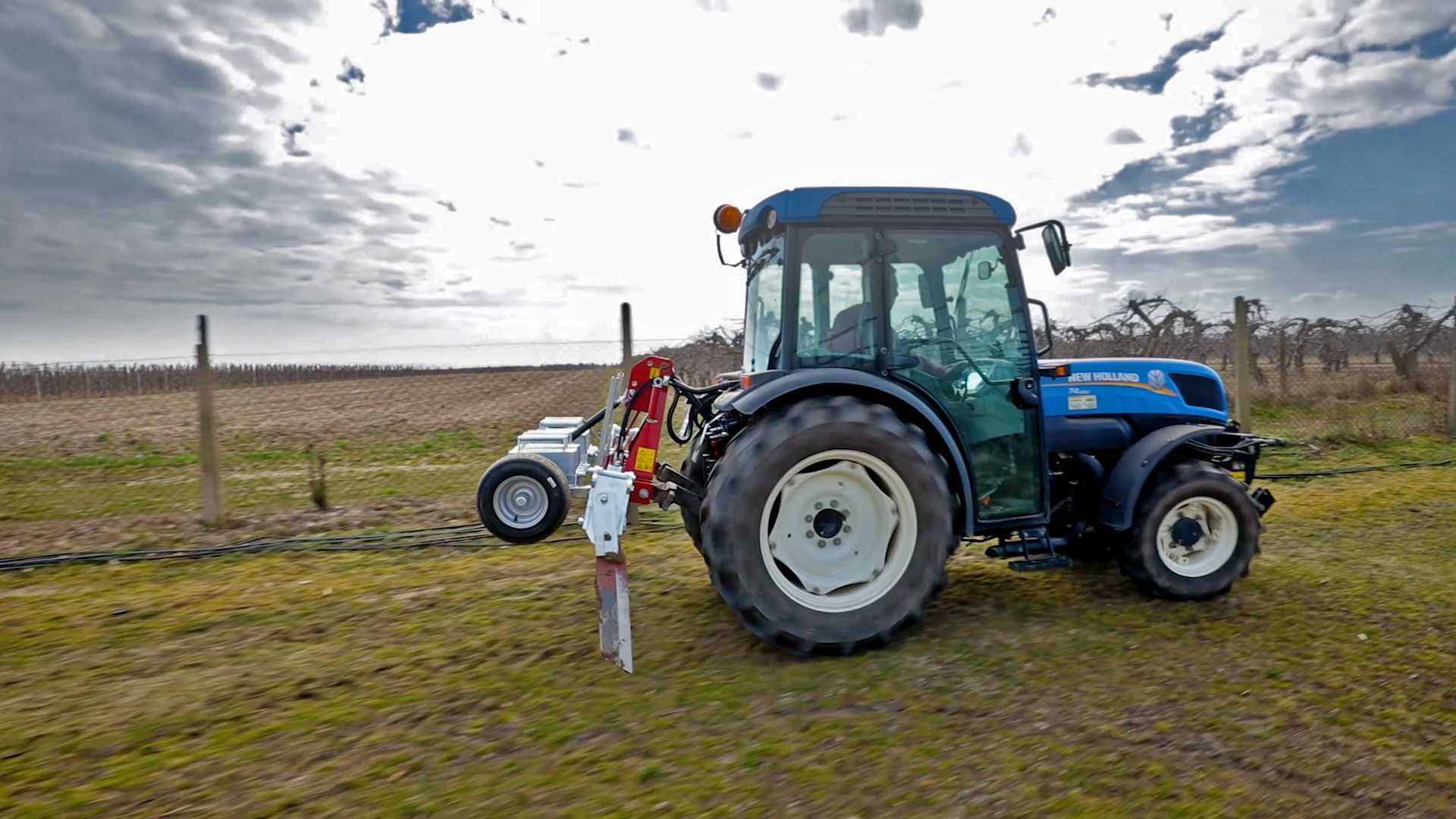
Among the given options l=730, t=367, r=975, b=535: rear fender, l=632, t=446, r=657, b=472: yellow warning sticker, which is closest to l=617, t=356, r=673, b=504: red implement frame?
l=632, t=446, r=657, b=472: yellow warning sticker

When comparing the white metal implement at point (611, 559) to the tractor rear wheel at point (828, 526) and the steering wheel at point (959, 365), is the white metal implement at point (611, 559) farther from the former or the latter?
the steering wheel at point (959, 365)

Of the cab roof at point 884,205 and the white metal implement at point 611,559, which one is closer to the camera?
the white metal implement at point 611,559

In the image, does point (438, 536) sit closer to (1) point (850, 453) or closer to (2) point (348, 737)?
(2) point (348, 737)

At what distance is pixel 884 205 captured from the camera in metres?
3.79

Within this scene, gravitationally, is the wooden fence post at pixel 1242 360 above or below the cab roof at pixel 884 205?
below

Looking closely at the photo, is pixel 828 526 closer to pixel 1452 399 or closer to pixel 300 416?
pixel 1452 399

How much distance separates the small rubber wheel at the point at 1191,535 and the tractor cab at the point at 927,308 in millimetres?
567

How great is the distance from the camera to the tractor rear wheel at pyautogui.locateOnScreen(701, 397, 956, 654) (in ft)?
11.0

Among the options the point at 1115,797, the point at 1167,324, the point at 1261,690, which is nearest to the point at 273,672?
the point at 1115,797

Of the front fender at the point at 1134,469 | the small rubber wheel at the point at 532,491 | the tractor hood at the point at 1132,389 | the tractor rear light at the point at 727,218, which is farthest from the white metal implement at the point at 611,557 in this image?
the front fender at the point at 1134,469

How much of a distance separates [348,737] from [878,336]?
277 cm

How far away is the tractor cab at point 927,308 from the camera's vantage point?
3.78 metres

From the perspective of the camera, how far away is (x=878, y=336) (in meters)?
3.83

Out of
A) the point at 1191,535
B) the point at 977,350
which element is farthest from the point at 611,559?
the point at 1191,535
